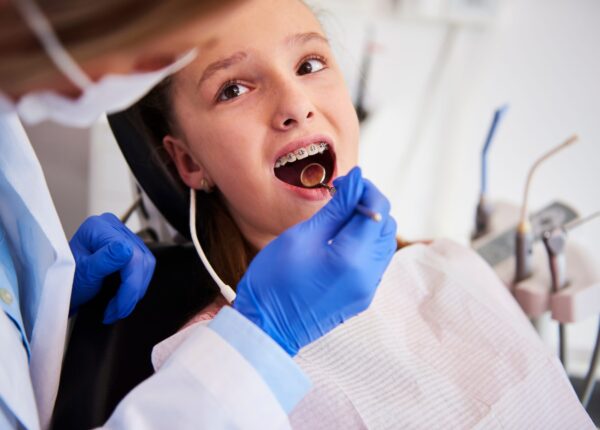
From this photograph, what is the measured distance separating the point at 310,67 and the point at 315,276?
0.51 m

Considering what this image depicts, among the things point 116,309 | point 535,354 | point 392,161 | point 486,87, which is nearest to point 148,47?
point 116,309

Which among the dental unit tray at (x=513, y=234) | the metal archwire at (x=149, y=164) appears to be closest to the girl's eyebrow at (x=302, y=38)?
the metal archwire at (x=149, y=164)

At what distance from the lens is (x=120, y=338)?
106cm

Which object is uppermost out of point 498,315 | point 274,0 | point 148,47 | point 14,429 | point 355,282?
point 274,0

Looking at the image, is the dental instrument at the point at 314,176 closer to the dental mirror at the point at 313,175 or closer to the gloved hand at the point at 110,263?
the dental mirror at the point at 313,175

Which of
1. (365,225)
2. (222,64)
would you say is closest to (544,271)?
(365,225)

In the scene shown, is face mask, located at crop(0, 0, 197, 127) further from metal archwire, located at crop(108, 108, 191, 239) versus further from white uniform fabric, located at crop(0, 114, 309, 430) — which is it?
metal archwire, located at crop(108, 108, 191, 239)

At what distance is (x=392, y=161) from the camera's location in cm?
244

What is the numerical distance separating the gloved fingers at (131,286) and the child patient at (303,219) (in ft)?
0.36

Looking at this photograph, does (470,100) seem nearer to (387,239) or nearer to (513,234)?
(513,234)

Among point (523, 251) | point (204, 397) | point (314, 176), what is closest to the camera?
point (204, 397)

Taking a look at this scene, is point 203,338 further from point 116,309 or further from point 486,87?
point 486,87

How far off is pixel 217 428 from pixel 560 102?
6.95 feet

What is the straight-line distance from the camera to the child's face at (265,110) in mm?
1048
